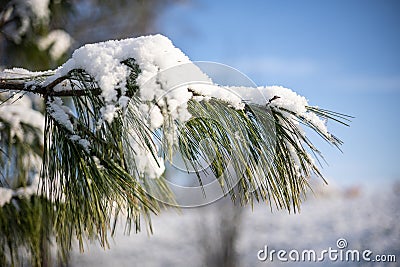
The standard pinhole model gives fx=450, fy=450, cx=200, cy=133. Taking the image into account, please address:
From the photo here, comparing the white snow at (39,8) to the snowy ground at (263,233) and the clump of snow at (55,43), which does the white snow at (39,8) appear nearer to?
the clump of snow at (55,43)

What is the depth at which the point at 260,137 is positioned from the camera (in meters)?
0.68

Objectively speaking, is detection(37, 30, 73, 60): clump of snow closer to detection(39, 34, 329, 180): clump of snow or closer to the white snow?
the white snow

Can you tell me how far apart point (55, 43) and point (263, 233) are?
287 centimetres

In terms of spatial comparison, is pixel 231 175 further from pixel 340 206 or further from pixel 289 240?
pixel 340 206

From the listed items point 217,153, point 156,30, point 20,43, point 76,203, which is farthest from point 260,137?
point 156,30

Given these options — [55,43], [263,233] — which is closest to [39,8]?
[55,43]

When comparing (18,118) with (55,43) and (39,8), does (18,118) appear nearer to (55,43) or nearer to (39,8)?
(39,8)

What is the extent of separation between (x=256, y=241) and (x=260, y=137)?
3.58 m

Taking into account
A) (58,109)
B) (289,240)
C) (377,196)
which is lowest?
(289,240)

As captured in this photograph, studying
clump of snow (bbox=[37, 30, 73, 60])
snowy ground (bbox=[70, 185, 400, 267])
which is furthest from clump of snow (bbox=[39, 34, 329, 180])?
snowy ground (bbox=[70, 185, 400, 267])

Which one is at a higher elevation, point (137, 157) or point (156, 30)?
point (156, 30)

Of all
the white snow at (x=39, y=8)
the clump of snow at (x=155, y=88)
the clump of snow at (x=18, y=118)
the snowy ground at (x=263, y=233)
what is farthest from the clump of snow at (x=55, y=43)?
the snowy ground at (x=263, y=233)

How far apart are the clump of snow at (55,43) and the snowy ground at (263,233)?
199 centimetres

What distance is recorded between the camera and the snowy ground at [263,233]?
12.4 ft
